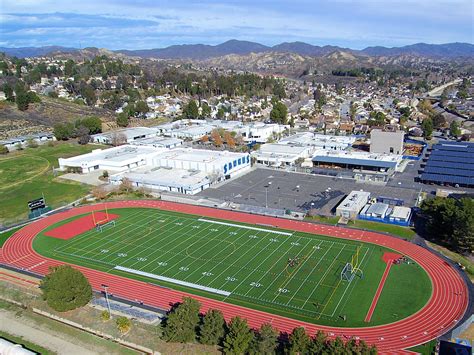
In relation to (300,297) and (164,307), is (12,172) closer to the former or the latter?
(164,307)

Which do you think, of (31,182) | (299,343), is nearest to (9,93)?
(31,182)

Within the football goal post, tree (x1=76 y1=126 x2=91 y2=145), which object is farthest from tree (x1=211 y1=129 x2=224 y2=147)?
the football goal post

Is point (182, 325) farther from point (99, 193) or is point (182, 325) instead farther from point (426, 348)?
point (99, 193)

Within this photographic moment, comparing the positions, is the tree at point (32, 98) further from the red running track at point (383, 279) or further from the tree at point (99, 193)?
the red running track at point (383, 279)

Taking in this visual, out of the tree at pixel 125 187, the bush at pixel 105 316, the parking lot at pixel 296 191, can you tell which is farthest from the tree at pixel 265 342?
the tree at pixel 125 187

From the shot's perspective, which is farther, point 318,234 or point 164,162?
point 164,162

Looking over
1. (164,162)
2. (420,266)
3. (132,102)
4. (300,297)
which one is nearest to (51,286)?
(300,297)
